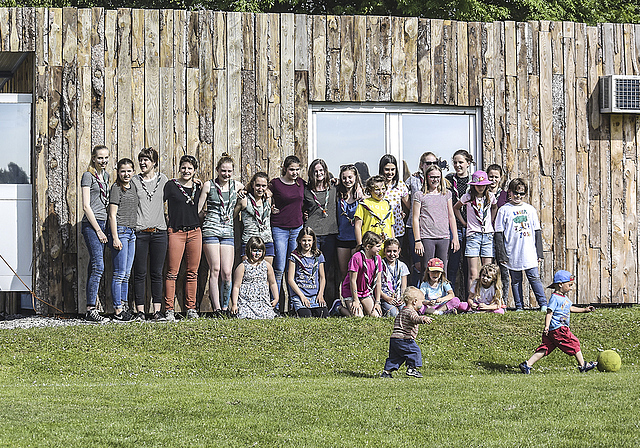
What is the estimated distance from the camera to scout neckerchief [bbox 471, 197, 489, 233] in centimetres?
1101

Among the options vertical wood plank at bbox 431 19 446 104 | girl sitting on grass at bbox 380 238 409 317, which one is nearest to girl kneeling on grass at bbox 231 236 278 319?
girl sitting on grass at bbox 380 238 409 317

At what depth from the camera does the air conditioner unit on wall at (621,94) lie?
12.2 metres

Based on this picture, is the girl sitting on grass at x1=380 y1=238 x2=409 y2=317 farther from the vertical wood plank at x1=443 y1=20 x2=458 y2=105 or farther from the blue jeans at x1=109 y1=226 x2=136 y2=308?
the blue jeans at x1=109 y1=226 x2=136 y2=308

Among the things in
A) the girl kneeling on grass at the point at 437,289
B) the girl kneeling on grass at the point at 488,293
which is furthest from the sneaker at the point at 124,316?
the girl kneeling on grass at the point at 488,293

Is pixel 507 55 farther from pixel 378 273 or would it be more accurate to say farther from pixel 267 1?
pixel 267 1

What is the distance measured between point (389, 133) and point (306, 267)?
2.66 meters

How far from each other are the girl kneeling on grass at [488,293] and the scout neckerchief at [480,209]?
0.76 metres

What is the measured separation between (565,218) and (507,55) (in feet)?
8.35

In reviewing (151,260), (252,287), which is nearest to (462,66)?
(252,287)

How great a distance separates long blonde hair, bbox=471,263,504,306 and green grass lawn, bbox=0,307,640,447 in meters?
0.41

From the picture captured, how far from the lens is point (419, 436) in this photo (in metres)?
5.02

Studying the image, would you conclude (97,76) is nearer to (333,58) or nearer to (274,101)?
(274,101)

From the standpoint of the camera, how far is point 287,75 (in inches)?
459

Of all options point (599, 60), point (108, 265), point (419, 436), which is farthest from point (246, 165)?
point (419, 436)
